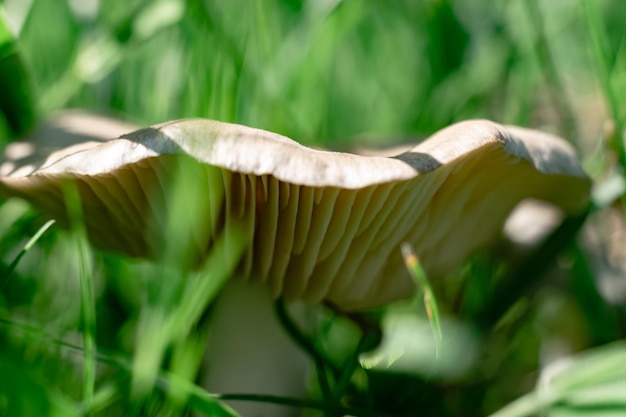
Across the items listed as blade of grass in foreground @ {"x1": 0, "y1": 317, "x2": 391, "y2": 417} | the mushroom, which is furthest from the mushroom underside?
blade of grass in foreground @ {"x1": 0, "y1": 317, "x2": 391, "y2": 417}

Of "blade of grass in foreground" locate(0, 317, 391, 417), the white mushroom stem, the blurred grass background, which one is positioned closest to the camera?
"blade of grass in foreground" locate(0, 317, 391, 417)

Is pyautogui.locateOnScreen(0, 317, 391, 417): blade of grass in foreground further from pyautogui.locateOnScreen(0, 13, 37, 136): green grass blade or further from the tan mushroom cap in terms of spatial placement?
pyautogui.locateOnScreen(0, 13, 37, 136): green grass blade

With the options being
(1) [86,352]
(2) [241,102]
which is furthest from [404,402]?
(2) [241,102]

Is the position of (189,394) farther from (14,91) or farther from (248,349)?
(14,91)

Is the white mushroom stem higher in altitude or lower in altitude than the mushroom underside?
lower

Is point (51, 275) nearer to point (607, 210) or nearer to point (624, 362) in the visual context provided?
point (624, 362)
